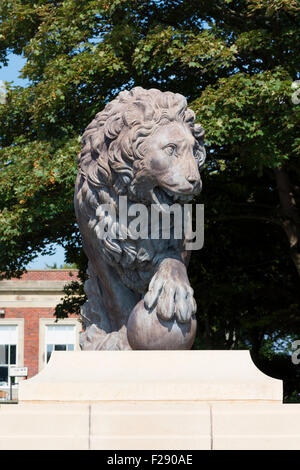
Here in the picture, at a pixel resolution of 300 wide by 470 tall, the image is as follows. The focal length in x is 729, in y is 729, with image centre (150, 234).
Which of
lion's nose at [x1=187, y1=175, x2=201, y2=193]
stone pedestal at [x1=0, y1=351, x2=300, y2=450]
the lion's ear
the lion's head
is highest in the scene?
the lion's ear

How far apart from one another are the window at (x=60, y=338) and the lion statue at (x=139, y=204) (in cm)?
2611

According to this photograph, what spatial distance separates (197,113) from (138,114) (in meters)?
5.43

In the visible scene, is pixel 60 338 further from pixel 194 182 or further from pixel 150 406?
pixel 150 406

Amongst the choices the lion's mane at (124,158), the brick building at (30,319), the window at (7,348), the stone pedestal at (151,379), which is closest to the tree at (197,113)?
the lion's mane at (124,158)

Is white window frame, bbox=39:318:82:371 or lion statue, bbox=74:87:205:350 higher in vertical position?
lion statue, bbox=74:87:205:350

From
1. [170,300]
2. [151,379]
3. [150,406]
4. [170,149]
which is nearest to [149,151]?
[170,149]

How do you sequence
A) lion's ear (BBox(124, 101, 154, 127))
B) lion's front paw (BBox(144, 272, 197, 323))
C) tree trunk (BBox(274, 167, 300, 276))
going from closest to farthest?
lion's front paw (BBox(144, 272, 197, 323)), lion's ear (BBox(124, 101, 154, 127)), tree trunk (BBox(274, 167, 300, 276))

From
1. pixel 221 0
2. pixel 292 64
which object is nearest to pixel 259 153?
pixel 292 64

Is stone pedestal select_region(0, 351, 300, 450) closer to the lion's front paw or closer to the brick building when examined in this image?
the lion's front paw

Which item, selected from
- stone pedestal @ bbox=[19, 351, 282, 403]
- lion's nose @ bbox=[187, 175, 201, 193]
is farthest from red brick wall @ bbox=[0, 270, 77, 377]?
stone pedestal @ bbox=[19, 351, 282, 403]

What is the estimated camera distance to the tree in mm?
10609

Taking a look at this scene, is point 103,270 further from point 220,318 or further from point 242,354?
point 220,318

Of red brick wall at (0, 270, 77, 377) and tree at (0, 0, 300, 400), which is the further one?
red brick wall at (0, 270, 77, 377)

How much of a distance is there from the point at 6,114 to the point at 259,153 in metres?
5.14
